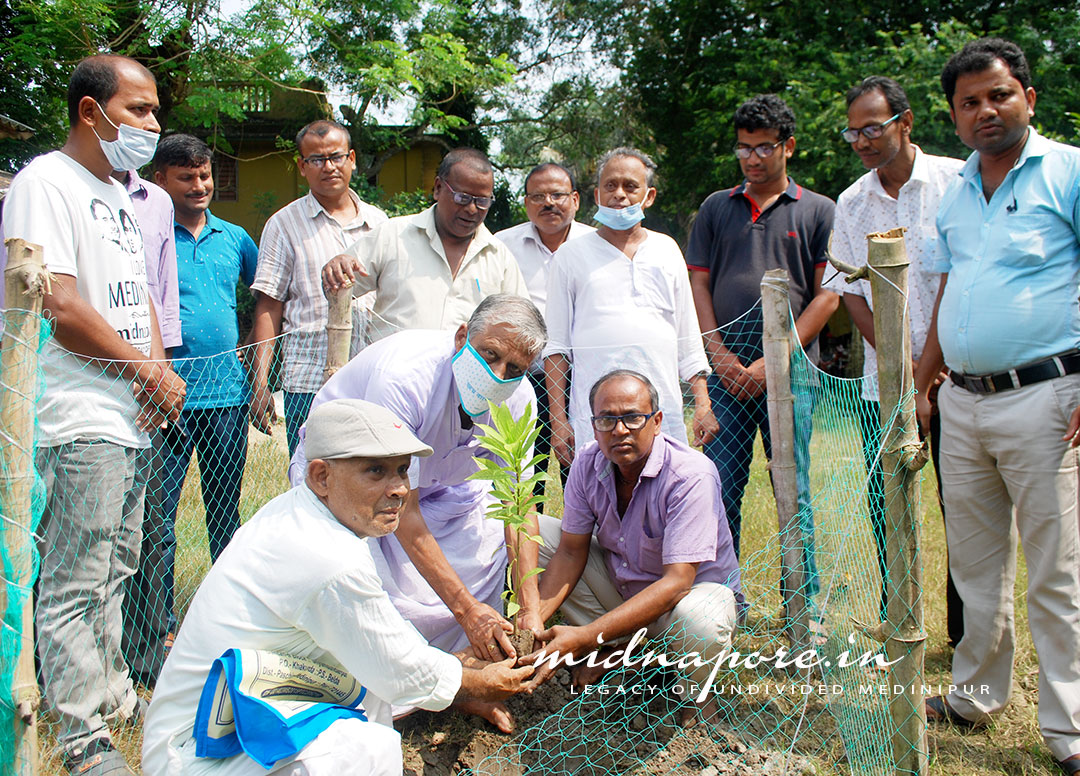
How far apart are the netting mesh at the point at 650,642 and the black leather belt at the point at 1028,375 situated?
0.43 metres

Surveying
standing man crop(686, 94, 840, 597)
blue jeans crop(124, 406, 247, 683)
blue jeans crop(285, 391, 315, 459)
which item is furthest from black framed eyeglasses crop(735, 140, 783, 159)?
blue jeans crop(124, 406, 247, 683)

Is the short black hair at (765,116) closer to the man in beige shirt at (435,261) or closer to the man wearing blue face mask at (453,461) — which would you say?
the man in beige shirt at (435,261)

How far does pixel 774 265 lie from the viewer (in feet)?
14.6

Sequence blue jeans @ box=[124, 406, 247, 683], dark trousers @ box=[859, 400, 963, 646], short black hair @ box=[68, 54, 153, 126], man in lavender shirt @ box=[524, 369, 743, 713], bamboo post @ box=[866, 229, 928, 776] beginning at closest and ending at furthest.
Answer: bamboo post @ box=[866, 229, 928, 776], short black hair @ box=[68, 54, 153, 126], man in lavender shirt @ box=[524, 369, 743, 713], dark trousers @ box=[859, 400, 963, 646], blue jeans @ box=[124, 406, 247, 683]

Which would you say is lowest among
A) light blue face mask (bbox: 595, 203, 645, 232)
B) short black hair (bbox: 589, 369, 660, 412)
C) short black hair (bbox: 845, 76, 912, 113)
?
short black hair (bbox: 589, 369, 660, 412)

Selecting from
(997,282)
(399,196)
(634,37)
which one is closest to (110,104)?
(997,282)

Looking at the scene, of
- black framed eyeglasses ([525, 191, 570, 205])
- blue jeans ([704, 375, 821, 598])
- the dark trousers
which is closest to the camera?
the dark trousers

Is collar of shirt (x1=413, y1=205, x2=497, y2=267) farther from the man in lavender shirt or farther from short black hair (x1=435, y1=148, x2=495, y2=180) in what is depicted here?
the man in lavender shirt

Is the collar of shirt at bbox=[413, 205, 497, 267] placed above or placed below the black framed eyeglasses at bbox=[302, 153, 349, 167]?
below

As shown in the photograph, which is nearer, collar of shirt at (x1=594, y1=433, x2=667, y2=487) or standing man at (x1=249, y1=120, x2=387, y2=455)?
collar of shirt at (x1=594, y1=433, x2=667, y2=487)

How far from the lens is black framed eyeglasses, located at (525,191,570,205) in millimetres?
4984

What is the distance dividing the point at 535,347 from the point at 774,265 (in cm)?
172

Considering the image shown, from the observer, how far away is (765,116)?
14.4 feet

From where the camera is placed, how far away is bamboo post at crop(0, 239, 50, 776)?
2.82 meters
